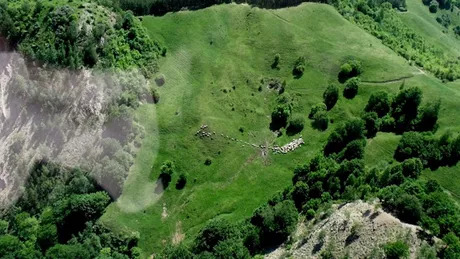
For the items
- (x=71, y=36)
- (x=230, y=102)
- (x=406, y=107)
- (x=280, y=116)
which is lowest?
(x=280, y=116)

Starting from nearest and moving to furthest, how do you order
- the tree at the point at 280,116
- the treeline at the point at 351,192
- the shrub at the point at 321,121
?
the treeline at the point at 351,192, the shrub at the point at 321,121, the tree at the point at 280,116

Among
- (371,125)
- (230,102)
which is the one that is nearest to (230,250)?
(230,102)

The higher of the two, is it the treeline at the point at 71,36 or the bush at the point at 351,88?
the treeline at the point at 71,36

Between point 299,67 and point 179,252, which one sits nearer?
point 179,252

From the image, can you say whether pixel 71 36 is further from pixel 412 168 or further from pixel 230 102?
pixel 412 168

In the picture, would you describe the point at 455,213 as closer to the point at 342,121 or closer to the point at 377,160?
the point at 377,160

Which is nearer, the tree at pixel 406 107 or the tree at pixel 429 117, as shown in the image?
the tree at pixel 429 117

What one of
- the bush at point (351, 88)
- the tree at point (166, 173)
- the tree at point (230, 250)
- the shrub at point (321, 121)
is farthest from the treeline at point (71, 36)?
the tree at point (230, 250)

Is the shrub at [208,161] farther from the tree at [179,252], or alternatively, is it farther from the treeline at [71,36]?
the treeline at [71,36]
